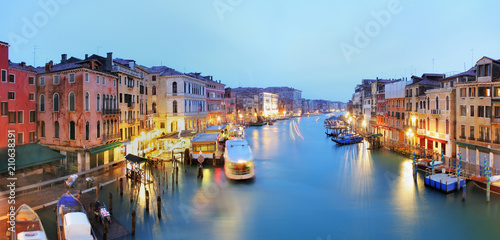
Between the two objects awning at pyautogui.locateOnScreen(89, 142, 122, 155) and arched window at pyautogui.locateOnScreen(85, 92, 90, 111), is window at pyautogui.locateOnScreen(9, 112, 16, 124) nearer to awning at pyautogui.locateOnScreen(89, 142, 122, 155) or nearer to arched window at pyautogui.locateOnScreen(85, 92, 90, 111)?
arched window at pyautogui.locateOnScreen(85, 92, 90, 111)

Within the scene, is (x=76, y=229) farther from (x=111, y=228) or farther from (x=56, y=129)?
(x=56, y=129)

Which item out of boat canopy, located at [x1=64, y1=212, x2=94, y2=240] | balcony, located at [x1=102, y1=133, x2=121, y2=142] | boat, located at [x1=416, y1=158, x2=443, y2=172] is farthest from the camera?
balcony, located at [x1=102, y1=133, x2=121, y2=142]

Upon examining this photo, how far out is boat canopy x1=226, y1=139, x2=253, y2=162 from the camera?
22.7 meters

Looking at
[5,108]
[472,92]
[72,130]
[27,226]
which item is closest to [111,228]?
[27,226]

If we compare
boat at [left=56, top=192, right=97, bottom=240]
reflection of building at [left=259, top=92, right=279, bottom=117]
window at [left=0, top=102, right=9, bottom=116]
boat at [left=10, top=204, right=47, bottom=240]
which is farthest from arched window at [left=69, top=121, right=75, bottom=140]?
reflection of building at [left=259, top=92, right=279, bottom=117]

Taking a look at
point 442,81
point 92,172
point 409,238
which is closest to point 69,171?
point 92,172

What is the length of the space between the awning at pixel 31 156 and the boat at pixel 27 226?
6444 mm

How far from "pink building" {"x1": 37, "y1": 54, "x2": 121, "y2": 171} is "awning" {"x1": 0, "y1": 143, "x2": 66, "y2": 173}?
1.01m

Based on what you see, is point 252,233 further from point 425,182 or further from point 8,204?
point 425,182

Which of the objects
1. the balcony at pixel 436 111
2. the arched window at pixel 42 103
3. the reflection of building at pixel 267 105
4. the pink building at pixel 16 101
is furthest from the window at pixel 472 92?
the reflection of building at pixel 267 105

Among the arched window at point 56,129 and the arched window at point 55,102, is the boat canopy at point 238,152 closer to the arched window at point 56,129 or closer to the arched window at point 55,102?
the arched window at point 56,129

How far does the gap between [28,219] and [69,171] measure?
9642 millimetres

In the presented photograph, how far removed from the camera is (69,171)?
21031 mm

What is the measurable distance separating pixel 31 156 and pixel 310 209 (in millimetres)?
16831
